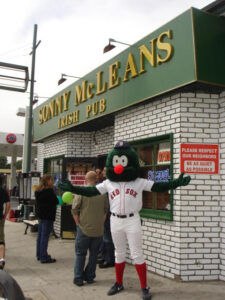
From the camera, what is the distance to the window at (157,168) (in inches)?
211

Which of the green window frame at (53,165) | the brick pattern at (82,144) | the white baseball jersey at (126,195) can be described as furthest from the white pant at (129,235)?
the green window frame at (53,165)

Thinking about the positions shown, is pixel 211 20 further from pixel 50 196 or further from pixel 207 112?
pixel 50 196

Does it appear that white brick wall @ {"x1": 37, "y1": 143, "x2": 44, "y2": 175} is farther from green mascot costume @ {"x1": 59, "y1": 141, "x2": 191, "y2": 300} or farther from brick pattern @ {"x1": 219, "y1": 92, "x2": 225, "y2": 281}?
brick pattern @ {"x1": 219, "y1": 92, "x2": 225, "y2": 281}

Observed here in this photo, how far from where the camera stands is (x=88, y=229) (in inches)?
188

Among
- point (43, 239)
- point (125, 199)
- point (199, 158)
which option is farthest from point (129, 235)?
point (43, 239)

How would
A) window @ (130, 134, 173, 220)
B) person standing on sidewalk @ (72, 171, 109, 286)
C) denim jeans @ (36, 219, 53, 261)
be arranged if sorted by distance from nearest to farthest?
person standing on sidewalk @ (72, 171, 109, 286) < window @ (130, 134, 173, 220) < denim jeans @ (36, 219, 53, 261)

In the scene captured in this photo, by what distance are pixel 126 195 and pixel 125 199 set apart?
54 mm

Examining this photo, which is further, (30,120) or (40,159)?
(40,159)

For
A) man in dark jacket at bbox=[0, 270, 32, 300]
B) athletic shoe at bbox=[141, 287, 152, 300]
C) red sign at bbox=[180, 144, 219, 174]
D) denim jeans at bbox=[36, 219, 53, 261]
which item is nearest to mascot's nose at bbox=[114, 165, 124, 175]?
red sign at bbox=[180, 144, 219, 174]

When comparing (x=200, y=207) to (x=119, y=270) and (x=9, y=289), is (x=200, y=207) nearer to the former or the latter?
(x=119, y=270)

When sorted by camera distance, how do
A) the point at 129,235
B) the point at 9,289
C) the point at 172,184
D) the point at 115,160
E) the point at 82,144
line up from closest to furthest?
the point at 9,289 → the point at 172,184 → the point at 129,235 → the point at 115,160 → the point at 82,144

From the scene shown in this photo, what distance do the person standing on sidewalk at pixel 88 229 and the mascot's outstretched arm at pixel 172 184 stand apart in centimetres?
95

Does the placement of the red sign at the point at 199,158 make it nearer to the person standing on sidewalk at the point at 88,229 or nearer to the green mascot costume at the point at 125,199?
the green mascot costume at the point at 125,199

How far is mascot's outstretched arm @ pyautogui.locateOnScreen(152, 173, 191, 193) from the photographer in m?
4.09
